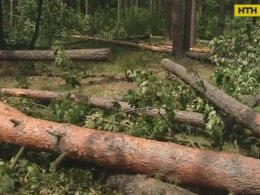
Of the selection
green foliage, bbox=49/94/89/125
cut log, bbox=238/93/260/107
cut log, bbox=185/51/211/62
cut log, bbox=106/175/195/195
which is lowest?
cut log, bbox=106/175/195/195

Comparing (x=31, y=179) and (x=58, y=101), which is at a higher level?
(x=58, y=101)

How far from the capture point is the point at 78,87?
9047 millimetres

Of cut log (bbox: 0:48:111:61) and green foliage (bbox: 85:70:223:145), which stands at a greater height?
cut log (bbox: 0:48:111:61)

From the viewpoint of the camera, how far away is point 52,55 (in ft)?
31.1

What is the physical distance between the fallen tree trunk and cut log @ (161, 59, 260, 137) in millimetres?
964

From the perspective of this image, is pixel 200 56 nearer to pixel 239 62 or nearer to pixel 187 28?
pixel 187 28

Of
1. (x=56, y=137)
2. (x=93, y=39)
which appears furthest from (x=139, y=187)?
(x=93, y=39)

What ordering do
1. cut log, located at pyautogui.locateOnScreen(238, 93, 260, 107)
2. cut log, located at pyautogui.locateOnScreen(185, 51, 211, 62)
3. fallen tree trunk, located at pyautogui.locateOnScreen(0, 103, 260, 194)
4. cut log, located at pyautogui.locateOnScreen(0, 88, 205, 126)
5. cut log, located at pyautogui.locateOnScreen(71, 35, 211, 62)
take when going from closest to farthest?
1. fallen tree trunk, located at pyautogui.locateOnScreen(0, 103, 260, 194)
2. cut log, located at pyautogui.locateOnScreen(0, 88, 205, 126)
3. cut log, located at pyautogui.locateOnScreen(238, 93, 260, 107)
4. cut log, located at pyautogui.locateOnScreen(185, 51, 211, 62)
5. cut log, located at pyautogui.locateOnScreen(71, 35, 211, 62)

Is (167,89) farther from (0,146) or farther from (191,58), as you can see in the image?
(191,58)

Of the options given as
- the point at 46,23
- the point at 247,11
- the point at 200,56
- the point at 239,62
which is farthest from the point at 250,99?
the point at 46,23

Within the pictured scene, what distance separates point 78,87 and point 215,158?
4752mm

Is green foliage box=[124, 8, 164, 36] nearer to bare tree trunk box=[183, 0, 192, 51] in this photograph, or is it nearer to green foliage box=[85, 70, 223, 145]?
bare tree trunk box=[183, 0, 192, 51]

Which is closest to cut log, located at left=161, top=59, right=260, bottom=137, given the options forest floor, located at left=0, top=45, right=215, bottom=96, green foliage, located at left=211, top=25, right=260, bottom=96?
green foliage, located at left=211, top=25, right=260, bottom=96

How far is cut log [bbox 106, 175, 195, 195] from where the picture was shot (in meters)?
4.75
